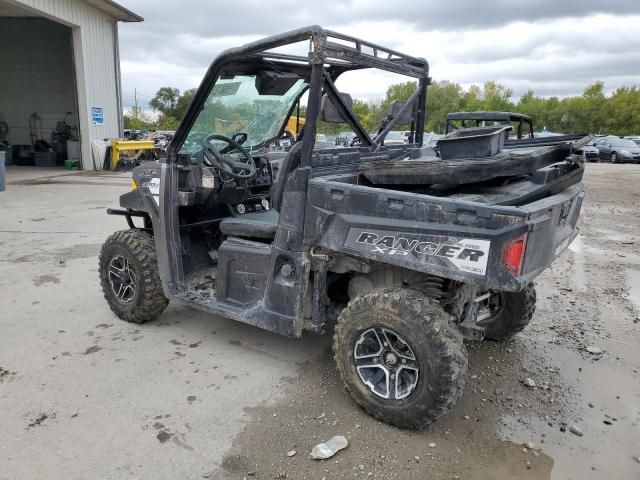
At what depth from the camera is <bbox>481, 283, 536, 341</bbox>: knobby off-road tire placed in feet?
12.5

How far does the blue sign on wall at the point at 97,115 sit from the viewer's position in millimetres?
17000

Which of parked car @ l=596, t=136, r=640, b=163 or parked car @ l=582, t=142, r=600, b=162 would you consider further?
parked car @ l=582, t=142, r=600, b=162

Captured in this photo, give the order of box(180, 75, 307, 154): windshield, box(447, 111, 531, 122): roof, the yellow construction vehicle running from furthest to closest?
the yellow construction vehicle, box(447, 111, 531, 122): roof, box(180, 75, 307, 154): windshield

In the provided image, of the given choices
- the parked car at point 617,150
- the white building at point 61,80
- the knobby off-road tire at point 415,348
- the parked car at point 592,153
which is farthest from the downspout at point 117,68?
the parked car at point 617,150

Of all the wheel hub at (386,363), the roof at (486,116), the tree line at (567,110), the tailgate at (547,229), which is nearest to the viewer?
the tailgate at (547,229)

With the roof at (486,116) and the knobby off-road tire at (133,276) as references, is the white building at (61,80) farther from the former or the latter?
the knobby off-road tire at (133,276)

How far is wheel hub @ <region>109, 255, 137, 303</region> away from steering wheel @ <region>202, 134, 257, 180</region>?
3.60 feet

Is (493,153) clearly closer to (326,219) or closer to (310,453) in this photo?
(326,219)

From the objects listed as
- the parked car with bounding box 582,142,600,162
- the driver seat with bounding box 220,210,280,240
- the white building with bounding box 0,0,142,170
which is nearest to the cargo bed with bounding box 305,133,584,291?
the driver seat with bounding box 220,210,280,240

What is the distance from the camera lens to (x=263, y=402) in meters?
3.15

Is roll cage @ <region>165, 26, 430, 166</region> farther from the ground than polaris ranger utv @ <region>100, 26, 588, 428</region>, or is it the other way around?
roll cage @ <region>165, 26, 430, 166</region>

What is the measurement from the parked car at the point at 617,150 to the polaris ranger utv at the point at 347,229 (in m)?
25.2

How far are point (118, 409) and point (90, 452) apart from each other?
15.6 inches

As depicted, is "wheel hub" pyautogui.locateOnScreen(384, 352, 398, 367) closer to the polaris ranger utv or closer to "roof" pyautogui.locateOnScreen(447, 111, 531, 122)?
the polaris ranger utv
